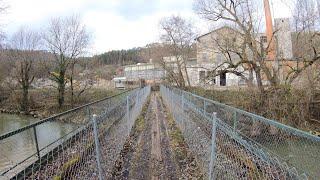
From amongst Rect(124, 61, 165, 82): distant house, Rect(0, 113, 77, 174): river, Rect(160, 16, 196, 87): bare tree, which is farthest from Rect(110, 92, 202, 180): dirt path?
Rect(124, 61, 165, 82): distant house

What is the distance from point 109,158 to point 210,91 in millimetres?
18931

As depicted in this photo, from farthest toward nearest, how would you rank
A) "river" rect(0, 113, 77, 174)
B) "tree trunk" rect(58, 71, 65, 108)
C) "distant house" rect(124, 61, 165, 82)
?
"distant house" rect(124, 61, 165, 82)
"tree trunk" rect(58, 71, 65, 108)
"river" rect(0, 113, 77, 174)

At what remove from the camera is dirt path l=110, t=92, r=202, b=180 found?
5.95 metres

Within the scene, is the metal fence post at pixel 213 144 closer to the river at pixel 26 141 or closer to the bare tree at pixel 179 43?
the river at pixel 26 141

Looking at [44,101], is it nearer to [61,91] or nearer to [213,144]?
[61,91]

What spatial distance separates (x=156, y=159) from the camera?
709 centimetres

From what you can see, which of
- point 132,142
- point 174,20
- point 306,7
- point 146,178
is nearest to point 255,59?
point 306,7

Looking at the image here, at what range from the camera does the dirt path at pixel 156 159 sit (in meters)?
5.95

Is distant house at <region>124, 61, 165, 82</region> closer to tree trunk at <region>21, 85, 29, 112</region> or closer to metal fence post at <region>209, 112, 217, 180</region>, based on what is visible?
tree trunk at <region>21, 85, 29, 112</region>

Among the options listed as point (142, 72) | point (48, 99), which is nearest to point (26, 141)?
point (48, 99)

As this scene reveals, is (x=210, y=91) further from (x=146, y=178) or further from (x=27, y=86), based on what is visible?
(x=27, y=86)

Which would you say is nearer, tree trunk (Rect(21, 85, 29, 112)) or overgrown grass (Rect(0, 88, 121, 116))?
overgrown grass (Rect(0, 88, 121, 116))

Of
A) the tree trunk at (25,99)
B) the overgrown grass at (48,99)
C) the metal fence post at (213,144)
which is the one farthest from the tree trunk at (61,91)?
the metal fence post at (213,144)

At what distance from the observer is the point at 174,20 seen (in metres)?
36.7
